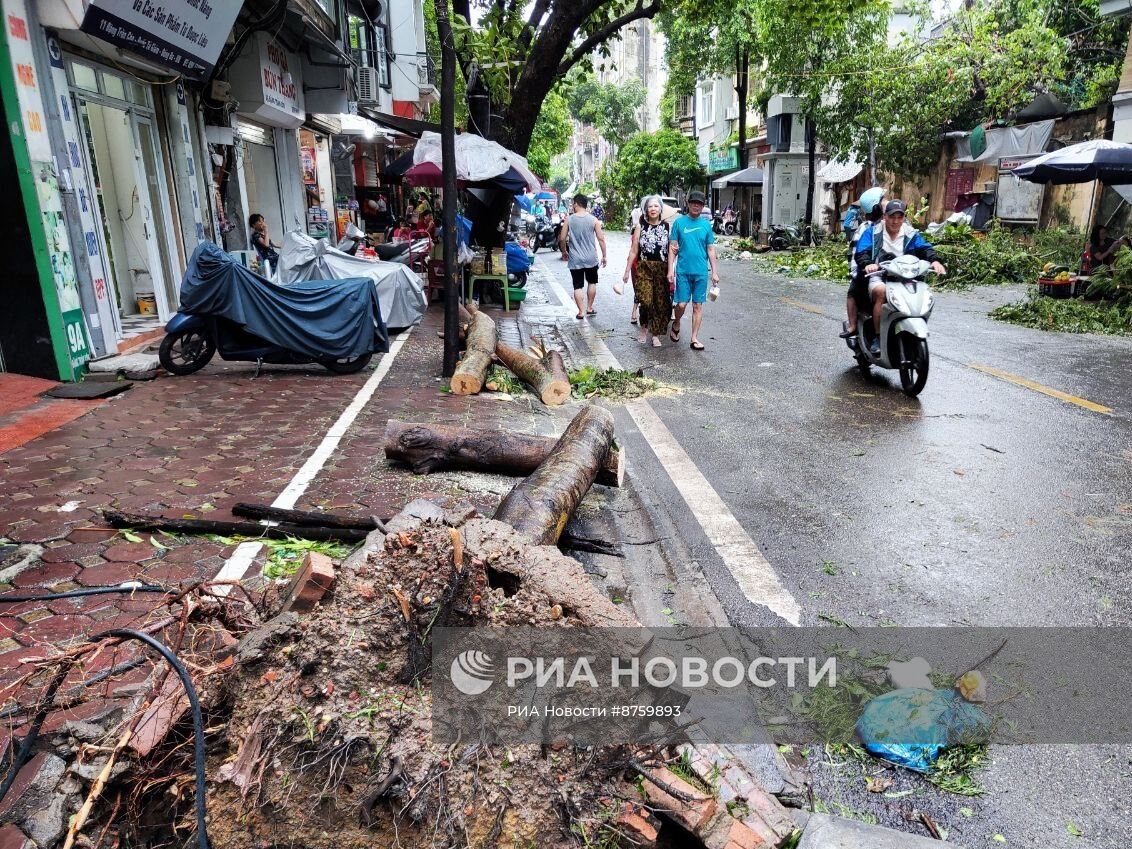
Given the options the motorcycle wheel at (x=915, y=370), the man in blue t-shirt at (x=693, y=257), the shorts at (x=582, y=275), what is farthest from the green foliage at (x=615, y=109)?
the motorcycle wheel at (x=915, y=370)

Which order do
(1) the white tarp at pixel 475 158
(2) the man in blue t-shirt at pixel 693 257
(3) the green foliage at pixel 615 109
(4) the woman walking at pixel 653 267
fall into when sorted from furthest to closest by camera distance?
(3) the green foliage at pixel 615 109 → (1) the white tarp at pixel 475 158 → (4) the woman walking at pixel 653 267 → (2) the man in blue t-shirt at pixel 693 257

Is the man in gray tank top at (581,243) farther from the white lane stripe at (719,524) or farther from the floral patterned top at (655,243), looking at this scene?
the white lane stripe at (719,524)

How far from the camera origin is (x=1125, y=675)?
3.14 meters

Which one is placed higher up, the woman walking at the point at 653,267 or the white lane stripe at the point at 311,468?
the woman walking at the point at 653,267

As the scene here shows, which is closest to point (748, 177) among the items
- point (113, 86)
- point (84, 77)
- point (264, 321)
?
point (113, 86)

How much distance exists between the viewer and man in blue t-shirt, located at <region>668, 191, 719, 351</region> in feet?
32.6

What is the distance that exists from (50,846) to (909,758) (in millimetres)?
2609

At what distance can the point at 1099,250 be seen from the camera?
14547 mm

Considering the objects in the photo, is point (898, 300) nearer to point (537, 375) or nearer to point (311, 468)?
point (537, 375)

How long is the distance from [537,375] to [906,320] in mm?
3485

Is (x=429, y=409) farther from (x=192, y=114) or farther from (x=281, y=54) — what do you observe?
(x=281, y=54)

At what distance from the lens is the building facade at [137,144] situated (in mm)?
7523

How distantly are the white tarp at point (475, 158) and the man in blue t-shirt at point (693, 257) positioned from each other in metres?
3.00

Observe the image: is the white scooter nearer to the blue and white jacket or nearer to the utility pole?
the blue and white jacket
